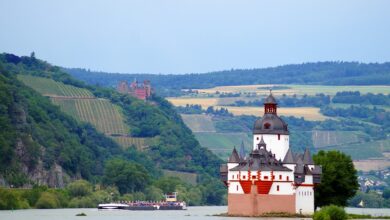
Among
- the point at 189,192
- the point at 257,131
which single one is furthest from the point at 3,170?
the point at 257,131

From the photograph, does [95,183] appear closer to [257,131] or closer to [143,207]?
[143,207]

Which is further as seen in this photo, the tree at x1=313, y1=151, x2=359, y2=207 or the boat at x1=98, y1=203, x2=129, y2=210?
the boat at x1=98, y1=203, x2=129, y2=210

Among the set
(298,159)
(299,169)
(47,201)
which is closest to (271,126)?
(298,159)

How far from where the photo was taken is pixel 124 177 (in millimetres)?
188000

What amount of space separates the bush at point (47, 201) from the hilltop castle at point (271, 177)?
36646 mm

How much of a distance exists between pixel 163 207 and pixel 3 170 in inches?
788

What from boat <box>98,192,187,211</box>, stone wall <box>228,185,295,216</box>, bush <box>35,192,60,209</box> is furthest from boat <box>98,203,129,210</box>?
stone wall <box>228,185,295,216</box>

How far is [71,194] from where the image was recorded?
174m

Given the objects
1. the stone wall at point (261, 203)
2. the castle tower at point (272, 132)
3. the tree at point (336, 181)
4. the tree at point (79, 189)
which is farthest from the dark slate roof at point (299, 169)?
the tree at point (79, 189)

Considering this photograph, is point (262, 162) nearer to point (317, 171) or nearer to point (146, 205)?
point (317, 171)

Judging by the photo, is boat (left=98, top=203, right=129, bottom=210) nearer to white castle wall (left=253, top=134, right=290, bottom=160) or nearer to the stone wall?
white castle wall (left=253, top=134, right=290, bottom=160)

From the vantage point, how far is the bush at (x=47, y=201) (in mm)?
161375

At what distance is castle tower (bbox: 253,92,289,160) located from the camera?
5123 inches

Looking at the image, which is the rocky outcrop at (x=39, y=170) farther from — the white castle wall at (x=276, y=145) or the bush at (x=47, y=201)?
the white castle wall at (x=276, y=145)
